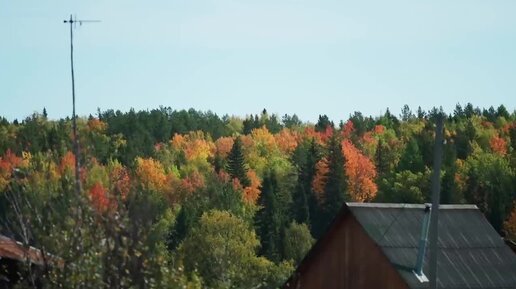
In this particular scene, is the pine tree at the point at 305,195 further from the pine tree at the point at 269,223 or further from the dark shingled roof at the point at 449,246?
the dark shingled roof at the point at 449,246

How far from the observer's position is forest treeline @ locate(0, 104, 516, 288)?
64.4 ft

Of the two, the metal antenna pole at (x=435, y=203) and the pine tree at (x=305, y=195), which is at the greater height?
the metal antenna pole at (x=435, y=203)

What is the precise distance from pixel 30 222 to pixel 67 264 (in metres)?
0.86

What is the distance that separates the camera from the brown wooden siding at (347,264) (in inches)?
1271

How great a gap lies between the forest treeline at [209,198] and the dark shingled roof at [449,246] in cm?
292

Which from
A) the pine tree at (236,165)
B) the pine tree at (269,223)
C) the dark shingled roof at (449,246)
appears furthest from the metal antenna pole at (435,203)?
the pine tree at (236,165)

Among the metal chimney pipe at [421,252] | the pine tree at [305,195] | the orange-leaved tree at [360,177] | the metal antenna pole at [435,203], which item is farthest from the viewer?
the orange-leaved tree at [360,177]

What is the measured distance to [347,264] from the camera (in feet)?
109

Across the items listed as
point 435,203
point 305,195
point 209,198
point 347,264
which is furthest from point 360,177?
point 435,203

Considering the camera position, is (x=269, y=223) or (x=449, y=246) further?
(x=269, y=223)

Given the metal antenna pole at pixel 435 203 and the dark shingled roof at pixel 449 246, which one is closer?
the metal antenna pole at pixel 435 203

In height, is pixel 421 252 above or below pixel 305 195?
above

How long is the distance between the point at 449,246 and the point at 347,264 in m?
2.25

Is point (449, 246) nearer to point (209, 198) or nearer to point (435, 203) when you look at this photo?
point (435, 203)
